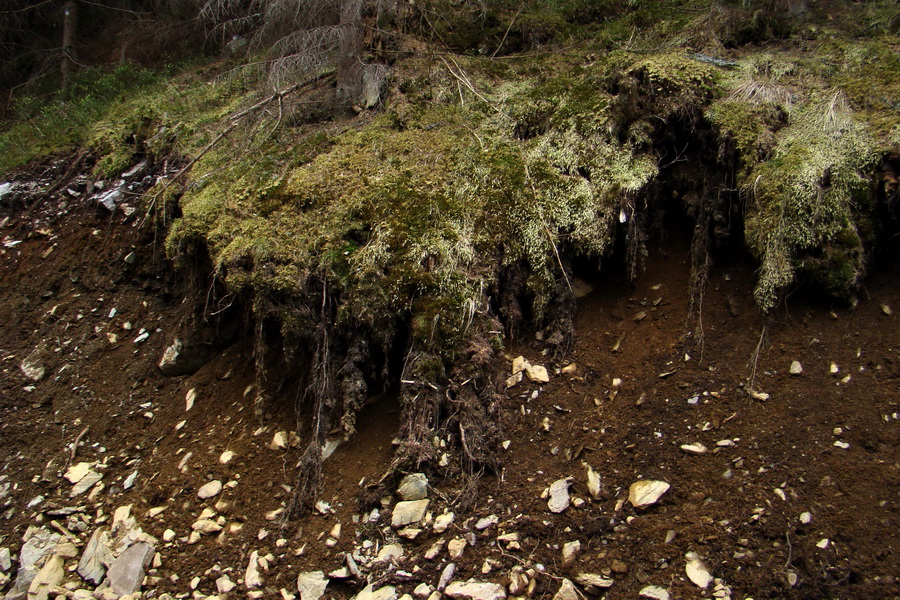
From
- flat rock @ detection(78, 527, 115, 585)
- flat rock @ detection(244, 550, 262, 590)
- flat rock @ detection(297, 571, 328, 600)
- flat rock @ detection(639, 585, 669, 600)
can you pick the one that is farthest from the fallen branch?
flat rock @ detection(639, 585, 669, 600)

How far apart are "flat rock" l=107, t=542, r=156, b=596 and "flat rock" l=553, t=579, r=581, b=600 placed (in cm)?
215

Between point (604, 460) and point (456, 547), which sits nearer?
point (456, 547)

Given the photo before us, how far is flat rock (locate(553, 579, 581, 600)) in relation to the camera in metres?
2.30

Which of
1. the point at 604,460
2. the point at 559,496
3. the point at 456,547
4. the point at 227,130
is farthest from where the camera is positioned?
the point at 227,130

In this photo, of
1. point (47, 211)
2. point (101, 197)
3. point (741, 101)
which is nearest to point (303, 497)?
point (741, 101)

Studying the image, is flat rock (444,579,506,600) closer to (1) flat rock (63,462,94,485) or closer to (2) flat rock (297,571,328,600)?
(2) flat rock (297,571,328,600)

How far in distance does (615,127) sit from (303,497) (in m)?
3.01

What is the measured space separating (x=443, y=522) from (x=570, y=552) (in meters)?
0.62

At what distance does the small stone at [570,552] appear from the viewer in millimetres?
2438

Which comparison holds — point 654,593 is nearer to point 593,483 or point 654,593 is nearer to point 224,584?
point 593,483

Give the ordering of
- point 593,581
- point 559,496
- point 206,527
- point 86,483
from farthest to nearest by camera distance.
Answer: point 86,483
point 206,527
point 559,496
point 593,581

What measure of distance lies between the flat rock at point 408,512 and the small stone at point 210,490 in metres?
1.14

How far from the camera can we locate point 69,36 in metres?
8.35

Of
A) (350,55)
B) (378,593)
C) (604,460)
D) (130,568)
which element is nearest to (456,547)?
(378,593)
